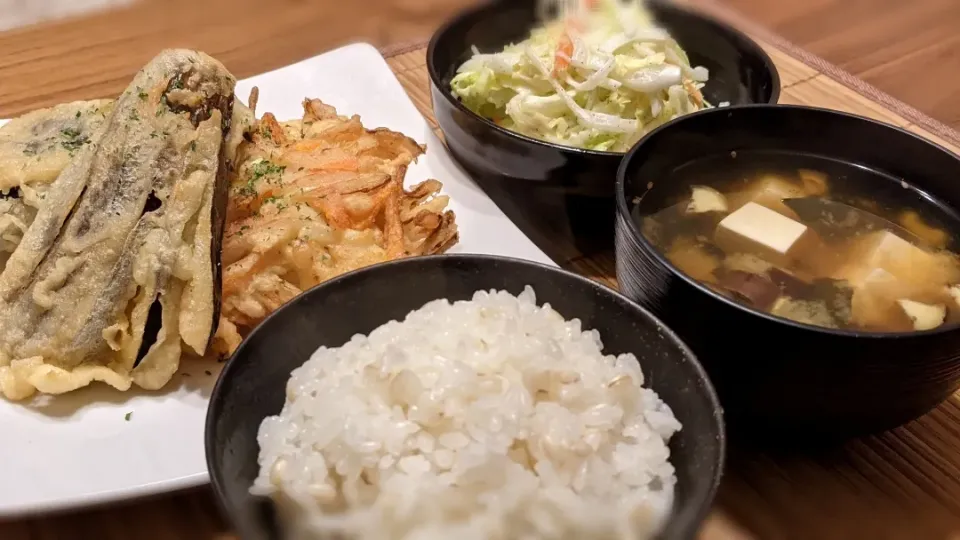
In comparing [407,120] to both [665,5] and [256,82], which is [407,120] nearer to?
[256,82]

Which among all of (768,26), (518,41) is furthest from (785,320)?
(768,26)

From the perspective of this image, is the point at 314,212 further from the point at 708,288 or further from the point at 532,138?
the point at 708,288

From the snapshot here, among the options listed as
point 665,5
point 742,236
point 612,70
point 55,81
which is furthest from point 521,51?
point 55,81

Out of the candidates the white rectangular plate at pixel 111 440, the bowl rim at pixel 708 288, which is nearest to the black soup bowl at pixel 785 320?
the bowl rim at pixel 708 288

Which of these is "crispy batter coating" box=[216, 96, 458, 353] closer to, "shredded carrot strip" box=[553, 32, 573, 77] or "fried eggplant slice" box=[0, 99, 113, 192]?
"fried eggplant slice" box=[0, 99, 113, 192]

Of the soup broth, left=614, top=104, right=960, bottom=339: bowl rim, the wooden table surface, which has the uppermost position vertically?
left=614, top=104, right=960, bottom=339: bowl rim

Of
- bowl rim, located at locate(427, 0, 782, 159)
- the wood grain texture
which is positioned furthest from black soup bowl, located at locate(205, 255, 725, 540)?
the wood grain texture

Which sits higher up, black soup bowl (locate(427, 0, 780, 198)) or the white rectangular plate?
black soup bowl (locate(427, 0, 780, 198))
